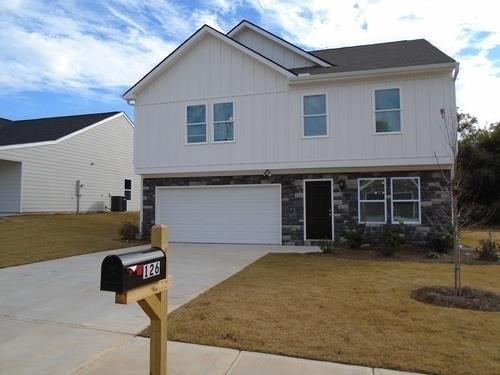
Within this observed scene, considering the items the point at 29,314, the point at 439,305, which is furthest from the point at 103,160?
the point at 439,305

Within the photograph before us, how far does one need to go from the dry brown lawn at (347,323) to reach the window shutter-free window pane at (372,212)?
5.46 metres

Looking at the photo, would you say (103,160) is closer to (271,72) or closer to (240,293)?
(271,72)

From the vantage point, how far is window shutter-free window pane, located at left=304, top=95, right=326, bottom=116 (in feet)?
46.1

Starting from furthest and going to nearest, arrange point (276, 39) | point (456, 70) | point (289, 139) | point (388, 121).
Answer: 1. point (276, 39)
2. point (289, 139)
3. point (388, 121)
4. point (456, 70)

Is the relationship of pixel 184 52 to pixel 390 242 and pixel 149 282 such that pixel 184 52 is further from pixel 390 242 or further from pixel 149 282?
pixel 149 282

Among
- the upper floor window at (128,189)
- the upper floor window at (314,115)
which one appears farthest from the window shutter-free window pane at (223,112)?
the upper floor window at (128,189)

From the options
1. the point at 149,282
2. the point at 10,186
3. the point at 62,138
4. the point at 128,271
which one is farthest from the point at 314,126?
the point at 10,186

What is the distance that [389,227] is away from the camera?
12.7 m

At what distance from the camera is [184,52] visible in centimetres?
1549

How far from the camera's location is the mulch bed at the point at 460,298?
603cm

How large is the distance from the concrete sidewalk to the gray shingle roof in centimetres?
1134

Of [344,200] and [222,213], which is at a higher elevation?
[344,200]

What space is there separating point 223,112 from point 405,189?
6778 mm

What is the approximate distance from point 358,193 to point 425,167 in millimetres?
2220
